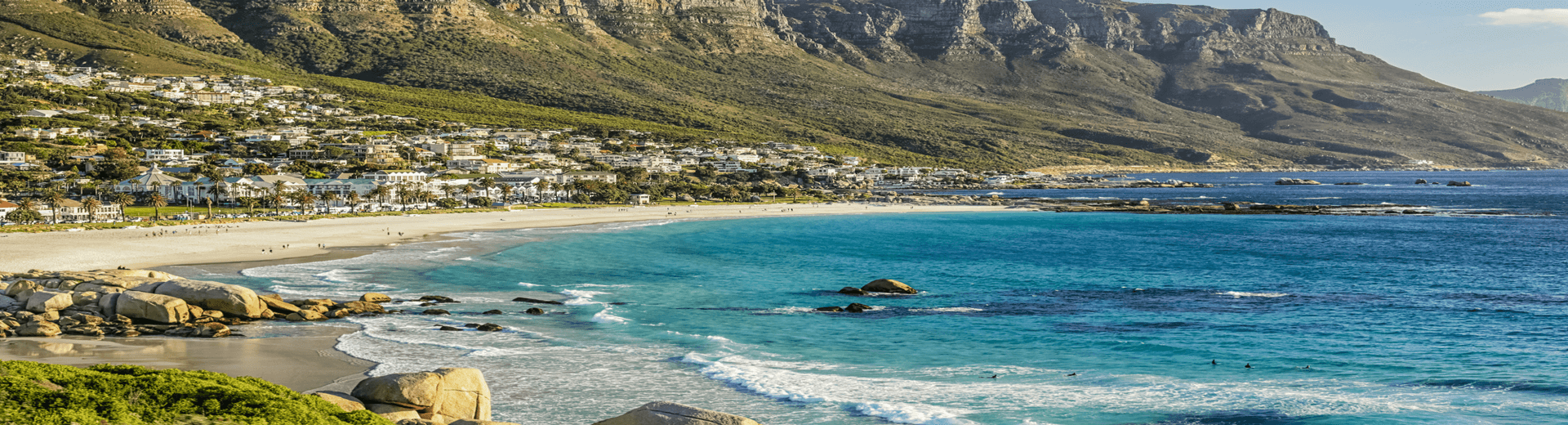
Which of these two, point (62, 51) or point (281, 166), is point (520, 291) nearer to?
point (281, 166)

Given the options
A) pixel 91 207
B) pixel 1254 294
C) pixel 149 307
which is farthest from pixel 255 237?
pixel 1254 294

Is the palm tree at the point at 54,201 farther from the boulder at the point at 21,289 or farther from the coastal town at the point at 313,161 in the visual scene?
the boulder at the point at 21,289

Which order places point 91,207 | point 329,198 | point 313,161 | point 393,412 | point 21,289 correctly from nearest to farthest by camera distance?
point 393,412, point 21,289, point 91,207, point 329,198, point 313,161

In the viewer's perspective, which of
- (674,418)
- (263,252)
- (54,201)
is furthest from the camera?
(54,201)

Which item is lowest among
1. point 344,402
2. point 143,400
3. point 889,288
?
point 889,288

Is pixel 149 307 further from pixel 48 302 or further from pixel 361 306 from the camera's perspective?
pixel 361 306

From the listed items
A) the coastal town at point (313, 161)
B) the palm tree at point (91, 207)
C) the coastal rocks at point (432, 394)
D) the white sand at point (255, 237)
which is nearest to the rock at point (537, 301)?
the coastal rocks at point (432, 394)

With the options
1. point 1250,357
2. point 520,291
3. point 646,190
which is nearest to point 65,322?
point 520,291
